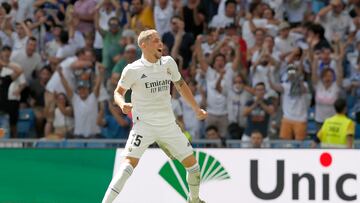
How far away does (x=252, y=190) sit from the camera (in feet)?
53.4

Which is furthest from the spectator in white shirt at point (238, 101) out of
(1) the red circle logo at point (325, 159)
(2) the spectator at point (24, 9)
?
(2) the spectator at point (24, 9)

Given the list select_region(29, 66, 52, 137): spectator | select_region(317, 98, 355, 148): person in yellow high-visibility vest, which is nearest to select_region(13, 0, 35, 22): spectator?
select_region(29, 66, 52, 137): spectator

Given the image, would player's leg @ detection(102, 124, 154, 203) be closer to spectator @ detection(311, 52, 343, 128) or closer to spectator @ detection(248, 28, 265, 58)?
spectator @ detection(311, 52, 343, 128)

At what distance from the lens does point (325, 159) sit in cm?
1619

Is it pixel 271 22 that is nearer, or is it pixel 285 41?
pixel 285 41

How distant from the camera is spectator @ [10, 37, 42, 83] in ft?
71.2

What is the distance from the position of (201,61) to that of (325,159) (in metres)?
5.41

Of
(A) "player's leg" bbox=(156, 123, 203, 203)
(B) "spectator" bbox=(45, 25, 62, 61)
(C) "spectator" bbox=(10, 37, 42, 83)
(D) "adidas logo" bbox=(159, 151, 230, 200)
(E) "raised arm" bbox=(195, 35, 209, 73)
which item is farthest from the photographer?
(B) "spectator" bbox=(45, 25, 62, 61)

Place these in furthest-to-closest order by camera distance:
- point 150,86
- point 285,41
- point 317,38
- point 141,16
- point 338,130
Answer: point 141,16 < point 285,41 < point 317,38 < point 338,130 < point 150,86

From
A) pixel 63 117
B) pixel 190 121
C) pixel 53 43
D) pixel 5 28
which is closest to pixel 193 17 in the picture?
pixel 190 121

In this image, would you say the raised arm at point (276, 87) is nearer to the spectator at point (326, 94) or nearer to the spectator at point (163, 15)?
the spectator at point (326, 94)

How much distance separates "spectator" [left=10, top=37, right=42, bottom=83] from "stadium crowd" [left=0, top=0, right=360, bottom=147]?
0.08 ft

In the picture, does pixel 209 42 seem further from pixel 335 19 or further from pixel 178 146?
pixel 178 146

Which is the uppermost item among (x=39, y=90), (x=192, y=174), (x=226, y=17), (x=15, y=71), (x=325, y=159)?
(x=226, y=17)
